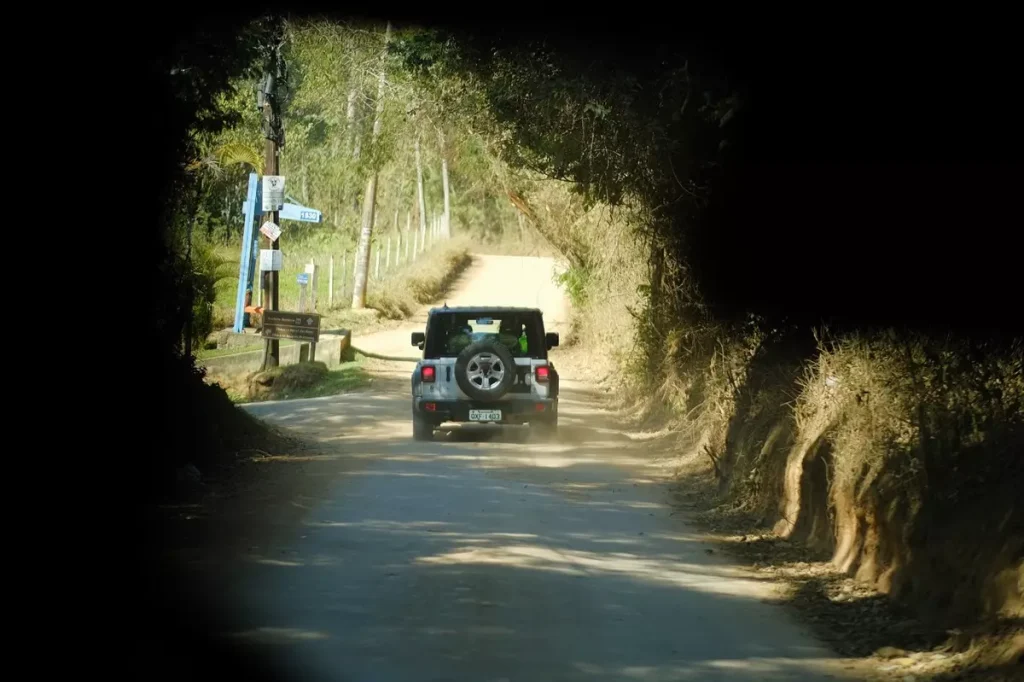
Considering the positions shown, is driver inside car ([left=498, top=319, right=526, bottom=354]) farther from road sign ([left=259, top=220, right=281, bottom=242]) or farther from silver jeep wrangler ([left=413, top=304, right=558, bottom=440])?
road sign ([left=259, top=220, right=281, bottom=242])

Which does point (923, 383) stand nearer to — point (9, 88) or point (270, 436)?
point (9, 88)

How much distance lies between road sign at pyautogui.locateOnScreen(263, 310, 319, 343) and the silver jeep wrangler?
8.39 metres

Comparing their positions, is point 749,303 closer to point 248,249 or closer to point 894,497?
point 894,497

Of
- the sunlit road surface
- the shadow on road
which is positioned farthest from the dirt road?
the sunlit road surface

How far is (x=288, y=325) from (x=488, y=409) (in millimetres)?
9481

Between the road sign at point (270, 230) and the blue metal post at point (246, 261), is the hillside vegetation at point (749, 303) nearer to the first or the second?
the road sign at point (270, 230)

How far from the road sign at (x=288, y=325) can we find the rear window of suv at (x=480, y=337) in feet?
27.8

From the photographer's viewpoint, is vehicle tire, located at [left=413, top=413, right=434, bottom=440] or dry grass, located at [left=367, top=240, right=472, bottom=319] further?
dry grass, located at [left=367, top=240, right=472, bottom=319]

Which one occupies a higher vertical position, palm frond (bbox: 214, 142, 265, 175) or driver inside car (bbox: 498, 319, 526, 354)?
palm frond (bbox: 214, 142, 265, 175)

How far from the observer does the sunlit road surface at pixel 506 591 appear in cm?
688

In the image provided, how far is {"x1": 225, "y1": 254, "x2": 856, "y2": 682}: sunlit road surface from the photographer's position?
6.88m

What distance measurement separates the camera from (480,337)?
17984 mm

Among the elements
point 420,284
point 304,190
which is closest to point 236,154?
point 420,284

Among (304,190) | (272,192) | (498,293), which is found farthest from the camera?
(304,190)
